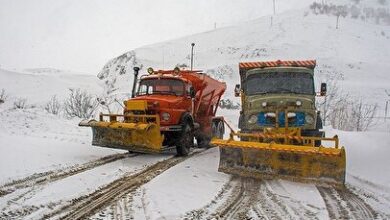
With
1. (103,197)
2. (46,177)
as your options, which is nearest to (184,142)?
(46,177)

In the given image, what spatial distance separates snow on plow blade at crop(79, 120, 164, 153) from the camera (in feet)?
A: 29.0

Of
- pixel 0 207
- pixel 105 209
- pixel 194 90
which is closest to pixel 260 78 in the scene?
pixel 194 90

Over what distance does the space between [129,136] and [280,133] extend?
141 inches

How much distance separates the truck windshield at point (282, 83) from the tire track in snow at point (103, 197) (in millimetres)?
Answer: 3099

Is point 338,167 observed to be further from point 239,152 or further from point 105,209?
point 105,209

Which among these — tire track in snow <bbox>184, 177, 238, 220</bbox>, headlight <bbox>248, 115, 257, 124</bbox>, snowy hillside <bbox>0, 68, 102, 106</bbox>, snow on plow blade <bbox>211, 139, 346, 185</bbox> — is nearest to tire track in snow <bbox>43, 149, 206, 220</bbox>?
tire track in snow <bbox>184, 177, 238, 220</bbox>

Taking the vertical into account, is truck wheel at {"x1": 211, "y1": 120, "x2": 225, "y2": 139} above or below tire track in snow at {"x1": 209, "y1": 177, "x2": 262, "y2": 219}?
above

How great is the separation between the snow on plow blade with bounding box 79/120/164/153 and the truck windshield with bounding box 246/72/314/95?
8.52 ft

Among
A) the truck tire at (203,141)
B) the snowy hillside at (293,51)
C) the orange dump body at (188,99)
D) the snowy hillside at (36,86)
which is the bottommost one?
the truck tire at (203,141)

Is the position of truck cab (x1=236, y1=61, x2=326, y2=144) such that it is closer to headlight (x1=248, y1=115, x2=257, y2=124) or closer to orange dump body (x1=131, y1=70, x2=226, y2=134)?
headlight (x1=248, y1=115, x2=257, y2=124)

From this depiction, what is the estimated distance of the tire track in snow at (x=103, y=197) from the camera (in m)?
4.66

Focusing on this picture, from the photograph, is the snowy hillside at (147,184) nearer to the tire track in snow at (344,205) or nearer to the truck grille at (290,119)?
the tire track in snow at (344,205)

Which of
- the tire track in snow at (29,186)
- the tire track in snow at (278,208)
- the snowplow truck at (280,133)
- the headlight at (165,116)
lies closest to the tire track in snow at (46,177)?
the tire track in snow at (29,186)

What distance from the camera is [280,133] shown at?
8.06 metres
